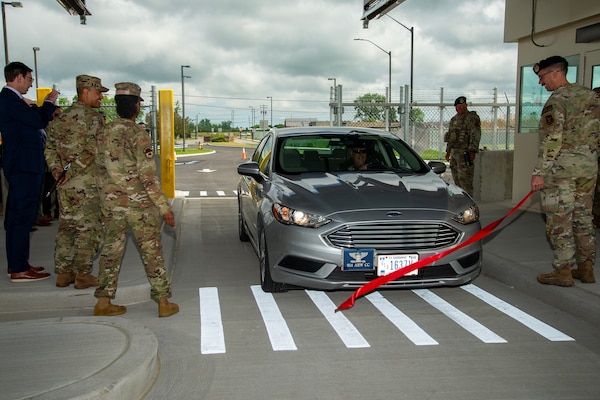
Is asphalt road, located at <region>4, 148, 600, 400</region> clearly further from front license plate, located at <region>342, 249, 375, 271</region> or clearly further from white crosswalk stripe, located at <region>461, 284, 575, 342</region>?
front license plate, located at <region>342, 249, 375, 271</region>

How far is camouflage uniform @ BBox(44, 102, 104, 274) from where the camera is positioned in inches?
234

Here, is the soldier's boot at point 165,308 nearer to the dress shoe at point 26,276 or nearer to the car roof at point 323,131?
the dress shoe at point 26,276

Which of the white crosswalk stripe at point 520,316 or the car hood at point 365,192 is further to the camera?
the car hood at point 365,192

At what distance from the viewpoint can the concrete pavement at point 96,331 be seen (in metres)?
3.69

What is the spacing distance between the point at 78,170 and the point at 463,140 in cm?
803

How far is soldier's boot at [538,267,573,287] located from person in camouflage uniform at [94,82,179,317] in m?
3.57

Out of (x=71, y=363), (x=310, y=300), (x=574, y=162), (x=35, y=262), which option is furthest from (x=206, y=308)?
(x=574, y=162)

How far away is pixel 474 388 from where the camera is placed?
157 inches

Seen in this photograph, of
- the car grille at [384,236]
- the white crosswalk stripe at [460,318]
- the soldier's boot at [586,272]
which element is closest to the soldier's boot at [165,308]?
the car grille at [384,236]

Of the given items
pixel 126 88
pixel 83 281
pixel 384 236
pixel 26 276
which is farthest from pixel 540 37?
pixel 26 276

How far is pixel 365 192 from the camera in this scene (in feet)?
19.7

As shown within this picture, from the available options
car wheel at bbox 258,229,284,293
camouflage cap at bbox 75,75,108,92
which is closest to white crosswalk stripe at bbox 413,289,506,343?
car wheel at bbox 258,229,284,293

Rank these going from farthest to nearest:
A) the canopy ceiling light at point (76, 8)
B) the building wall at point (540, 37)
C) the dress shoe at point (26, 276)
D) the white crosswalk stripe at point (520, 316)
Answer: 1. the canopy ceiling light at point (76, 8)
2. the building wall at point (540, 37)
3. the dress shoe at point (26, 276)
4. the white crosswalk stripe at point (520, 316)

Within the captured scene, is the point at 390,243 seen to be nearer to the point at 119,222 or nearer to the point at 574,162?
the point at 574,162
